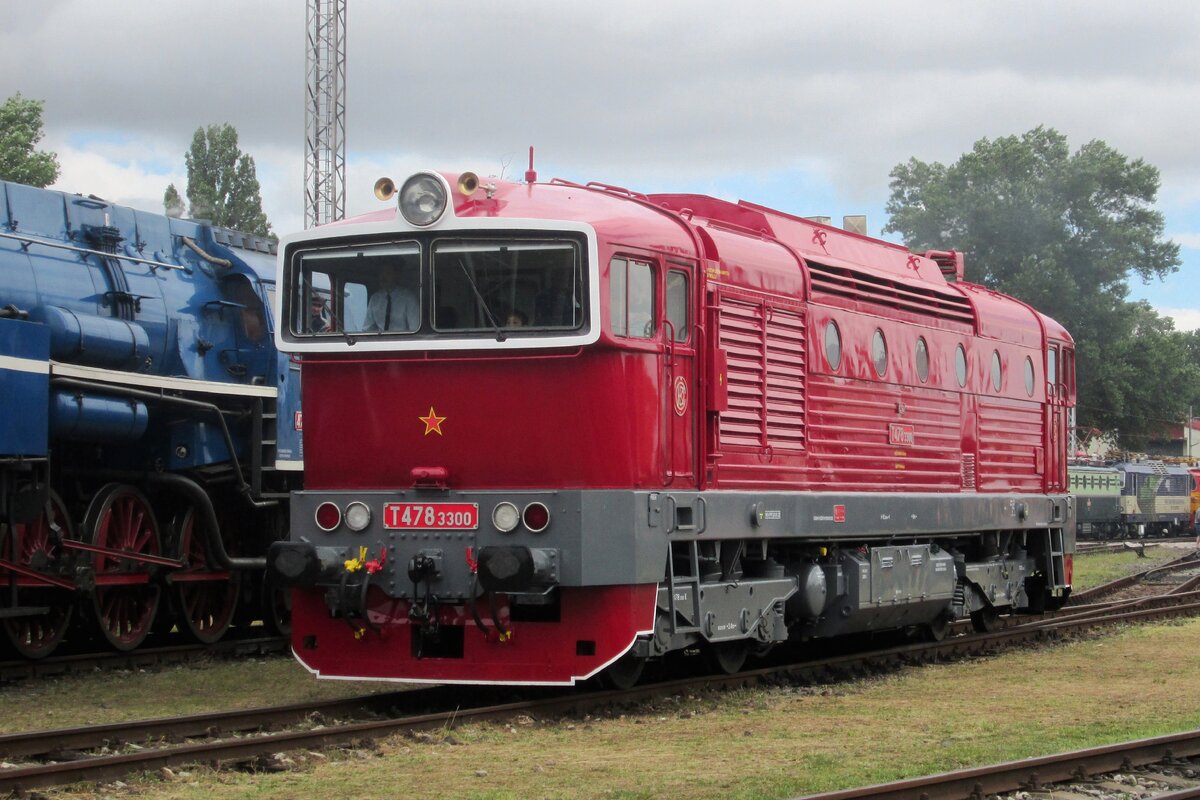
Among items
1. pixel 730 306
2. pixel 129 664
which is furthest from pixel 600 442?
pixel 129 664

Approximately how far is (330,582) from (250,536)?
20.1ft

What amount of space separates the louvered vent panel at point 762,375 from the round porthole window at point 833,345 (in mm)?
508

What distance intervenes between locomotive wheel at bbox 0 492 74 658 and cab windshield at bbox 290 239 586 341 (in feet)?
12.7

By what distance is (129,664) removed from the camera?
14352 millimetres

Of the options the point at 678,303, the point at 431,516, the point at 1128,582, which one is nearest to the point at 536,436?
the point at 431,516

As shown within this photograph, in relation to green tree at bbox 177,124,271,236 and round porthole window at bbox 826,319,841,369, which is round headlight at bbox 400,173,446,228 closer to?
round porthole window at bbox 826,319,841,369

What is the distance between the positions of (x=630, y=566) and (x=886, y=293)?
541 centimetres

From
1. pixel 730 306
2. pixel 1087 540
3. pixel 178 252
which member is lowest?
pixel 1087 540

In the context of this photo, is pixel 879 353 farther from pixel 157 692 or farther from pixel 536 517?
pixel 157 692

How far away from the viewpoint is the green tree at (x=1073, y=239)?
5288 cm

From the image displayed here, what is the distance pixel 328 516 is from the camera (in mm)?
11281

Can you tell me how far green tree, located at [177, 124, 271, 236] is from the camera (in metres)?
60.0

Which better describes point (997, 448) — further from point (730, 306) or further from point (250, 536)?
point (250, 536)

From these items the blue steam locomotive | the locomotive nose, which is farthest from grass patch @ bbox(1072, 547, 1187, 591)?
the locomotive nose
